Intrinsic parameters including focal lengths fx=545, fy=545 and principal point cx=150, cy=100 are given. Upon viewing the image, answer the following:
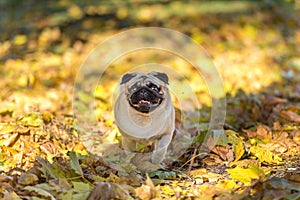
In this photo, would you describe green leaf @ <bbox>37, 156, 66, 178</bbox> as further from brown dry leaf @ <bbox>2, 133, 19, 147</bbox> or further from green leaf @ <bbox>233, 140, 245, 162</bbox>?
green leaf @ <bbox>233, 140, 245, 162</bbox>

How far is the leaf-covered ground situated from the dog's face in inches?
19.4

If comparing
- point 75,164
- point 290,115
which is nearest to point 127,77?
point 75,164

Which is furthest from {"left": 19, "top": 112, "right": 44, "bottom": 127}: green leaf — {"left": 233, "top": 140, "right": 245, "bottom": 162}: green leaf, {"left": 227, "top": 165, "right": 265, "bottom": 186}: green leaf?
{"left": 227, "top": 165, "right": 265, "bottom": 186}: green leaf

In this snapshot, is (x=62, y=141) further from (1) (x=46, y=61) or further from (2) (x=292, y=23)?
(2) (x=292, y=23)

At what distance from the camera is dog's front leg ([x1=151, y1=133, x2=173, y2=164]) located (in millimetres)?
4082

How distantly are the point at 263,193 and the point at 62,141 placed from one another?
1.98m

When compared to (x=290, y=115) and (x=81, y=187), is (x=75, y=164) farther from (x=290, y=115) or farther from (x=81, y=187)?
(x=290, y=115)

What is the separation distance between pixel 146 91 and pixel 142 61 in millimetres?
4556

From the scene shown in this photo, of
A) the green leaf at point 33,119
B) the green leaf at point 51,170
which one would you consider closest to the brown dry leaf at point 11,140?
the green leaf at point 33,119

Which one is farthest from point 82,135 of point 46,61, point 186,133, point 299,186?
point 46,61

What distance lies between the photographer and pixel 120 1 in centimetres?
984

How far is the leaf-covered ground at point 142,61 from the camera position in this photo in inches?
133

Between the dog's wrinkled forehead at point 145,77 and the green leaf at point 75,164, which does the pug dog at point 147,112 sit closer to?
the dog's wrinkled forehead at point 145,77

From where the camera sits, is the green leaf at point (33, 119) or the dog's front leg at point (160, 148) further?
the green leaf at point (33, 119)
